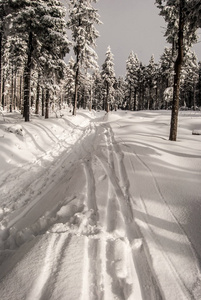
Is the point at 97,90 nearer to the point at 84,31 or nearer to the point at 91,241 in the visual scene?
the point at 84,31

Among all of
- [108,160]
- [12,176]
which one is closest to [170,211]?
[108,160]

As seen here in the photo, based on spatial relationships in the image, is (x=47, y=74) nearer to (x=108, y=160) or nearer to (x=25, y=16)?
(x=25, y=16)

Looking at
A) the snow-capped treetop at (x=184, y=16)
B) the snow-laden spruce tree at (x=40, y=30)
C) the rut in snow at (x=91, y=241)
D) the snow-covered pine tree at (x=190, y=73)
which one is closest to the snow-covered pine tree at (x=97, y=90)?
the snow-covered pine tree at (x=190, y=73)

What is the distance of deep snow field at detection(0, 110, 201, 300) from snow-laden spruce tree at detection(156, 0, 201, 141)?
5.05 m

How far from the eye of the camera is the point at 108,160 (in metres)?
7.65

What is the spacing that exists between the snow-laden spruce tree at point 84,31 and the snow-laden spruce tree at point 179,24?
12.7 meters

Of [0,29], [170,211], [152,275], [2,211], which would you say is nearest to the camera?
[152,275]

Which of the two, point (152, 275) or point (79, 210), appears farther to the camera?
point (79, 210)

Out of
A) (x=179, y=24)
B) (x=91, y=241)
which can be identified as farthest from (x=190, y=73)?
(x=91, y=241)

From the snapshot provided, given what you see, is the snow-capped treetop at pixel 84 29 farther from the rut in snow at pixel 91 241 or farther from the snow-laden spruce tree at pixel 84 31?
the rut in snow at pixel 91 241

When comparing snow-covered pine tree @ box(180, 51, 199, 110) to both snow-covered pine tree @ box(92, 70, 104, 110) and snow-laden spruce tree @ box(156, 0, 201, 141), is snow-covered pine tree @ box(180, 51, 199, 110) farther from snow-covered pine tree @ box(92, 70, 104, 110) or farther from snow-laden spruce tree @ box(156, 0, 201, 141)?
snow-covered pine tree @ box(92, 70, 104, 110)

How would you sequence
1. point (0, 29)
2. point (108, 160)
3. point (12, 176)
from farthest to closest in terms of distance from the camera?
point (0, 29), point (108, 160), point (12, 176)

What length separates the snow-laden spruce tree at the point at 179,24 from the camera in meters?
9.32

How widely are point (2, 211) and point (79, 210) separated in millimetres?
2010
